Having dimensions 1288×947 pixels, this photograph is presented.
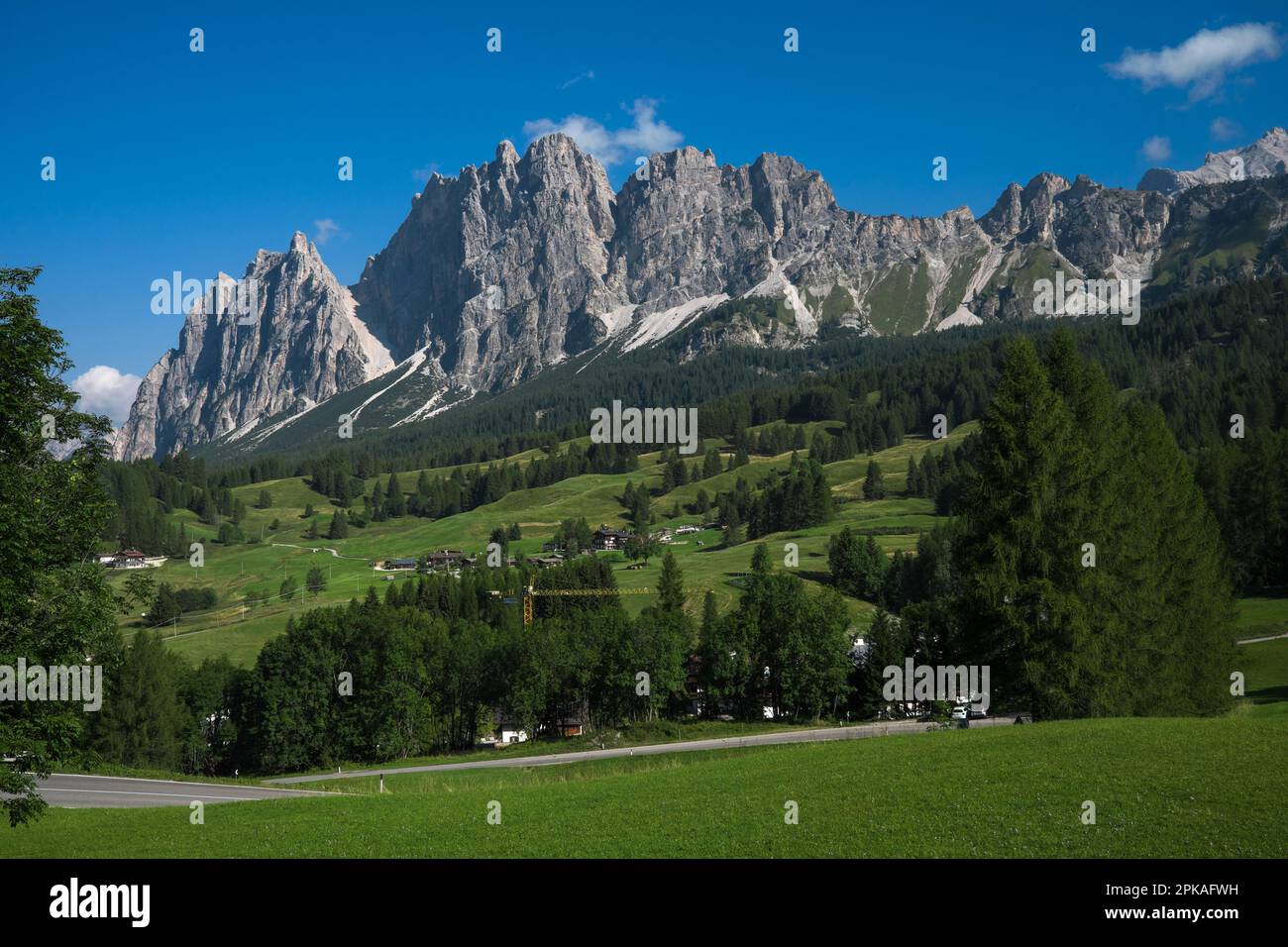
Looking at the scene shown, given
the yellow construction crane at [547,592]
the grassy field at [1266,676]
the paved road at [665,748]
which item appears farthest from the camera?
the yellow construction crane at [547,592]

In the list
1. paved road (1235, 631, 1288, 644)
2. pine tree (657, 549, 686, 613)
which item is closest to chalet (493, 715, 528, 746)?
pine tree (657, 549, 686, 613)

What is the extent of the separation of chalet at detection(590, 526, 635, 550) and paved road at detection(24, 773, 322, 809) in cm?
14168

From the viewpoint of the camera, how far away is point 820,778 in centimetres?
2470

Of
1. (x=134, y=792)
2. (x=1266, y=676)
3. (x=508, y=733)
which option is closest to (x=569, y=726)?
(x=508, y=733)

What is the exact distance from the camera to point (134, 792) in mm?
42656

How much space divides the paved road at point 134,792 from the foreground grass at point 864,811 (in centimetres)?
848

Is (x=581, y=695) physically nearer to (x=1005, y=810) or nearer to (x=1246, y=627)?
(x=1246, y=627)

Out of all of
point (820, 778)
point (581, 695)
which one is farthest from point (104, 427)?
point (581, 695)

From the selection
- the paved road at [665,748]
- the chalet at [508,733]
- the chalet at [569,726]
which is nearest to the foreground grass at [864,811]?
the paved road at [665,748]

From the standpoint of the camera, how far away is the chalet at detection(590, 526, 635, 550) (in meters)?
191

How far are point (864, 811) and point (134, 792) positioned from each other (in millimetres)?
36739

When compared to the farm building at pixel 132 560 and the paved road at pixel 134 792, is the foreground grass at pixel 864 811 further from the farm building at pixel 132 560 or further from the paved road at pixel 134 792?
the farm building at pixel 132 560

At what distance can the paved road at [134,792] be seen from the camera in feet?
128
